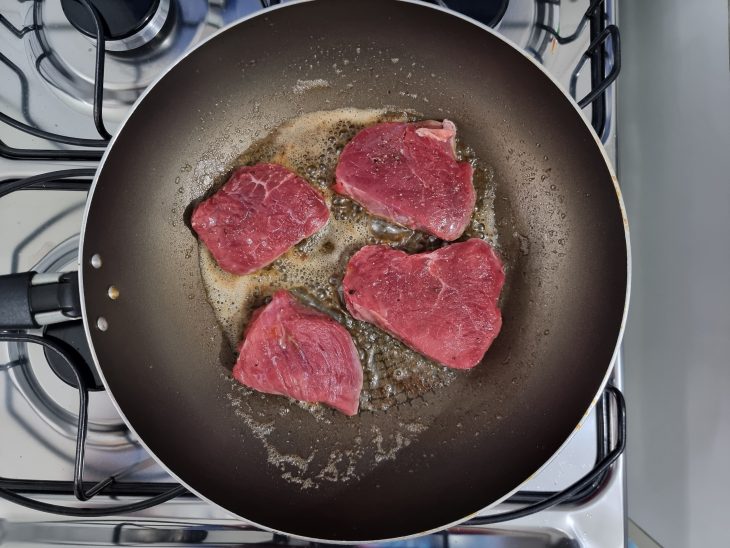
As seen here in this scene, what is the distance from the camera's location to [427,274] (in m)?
1.21

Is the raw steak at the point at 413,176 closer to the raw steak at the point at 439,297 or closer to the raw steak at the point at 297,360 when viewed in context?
the raw steak at the point at 439,297

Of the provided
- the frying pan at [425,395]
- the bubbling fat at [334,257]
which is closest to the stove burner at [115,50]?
the frying pan at [425,395]

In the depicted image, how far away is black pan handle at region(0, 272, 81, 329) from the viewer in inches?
40.4

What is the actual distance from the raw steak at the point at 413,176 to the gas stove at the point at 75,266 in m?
0.31

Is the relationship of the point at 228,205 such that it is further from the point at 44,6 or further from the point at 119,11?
the point at 44,6

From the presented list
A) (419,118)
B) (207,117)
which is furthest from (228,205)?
(419,118)

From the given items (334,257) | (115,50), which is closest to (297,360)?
(334,257)

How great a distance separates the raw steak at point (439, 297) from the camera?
1.20m

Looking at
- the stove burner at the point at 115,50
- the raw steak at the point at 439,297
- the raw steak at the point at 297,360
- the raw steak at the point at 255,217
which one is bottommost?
the raw steak at the point at 297,360

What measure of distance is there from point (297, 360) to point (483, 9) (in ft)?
2.95

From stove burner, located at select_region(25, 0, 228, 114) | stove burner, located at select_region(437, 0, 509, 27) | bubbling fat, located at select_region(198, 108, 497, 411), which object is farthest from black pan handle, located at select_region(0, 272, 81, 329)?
stove burner, located at select_region(437, 0, 509, 27)

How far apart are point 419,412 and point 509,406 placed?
21 cm

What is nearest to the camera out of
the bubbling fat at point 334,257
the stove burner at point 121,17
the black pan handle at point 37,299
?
the black pan handle at point 37,299

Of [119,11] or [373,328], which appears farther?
[373,328]
